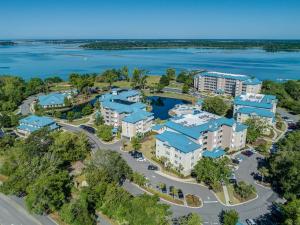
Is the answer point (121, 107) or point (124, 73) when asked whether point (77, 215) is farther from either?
point (124, 73)

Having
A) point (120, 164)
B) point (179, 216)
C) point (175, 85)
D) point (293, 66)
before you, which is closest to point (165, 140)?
point (120, 164)

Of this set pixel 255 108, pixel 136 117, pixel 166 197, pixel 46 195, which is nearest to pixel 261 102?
pixel 255 108

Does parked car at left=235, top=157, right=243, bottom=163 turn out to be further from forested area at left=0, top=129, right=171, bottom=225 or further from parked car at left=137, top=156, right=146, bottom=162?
forested area at left=0, top=129, right=171, bottom=225

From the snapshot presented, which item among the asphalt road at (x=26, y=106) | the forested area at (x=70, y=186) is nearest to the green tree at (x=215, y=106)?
the forested area at (x=70, y=186)

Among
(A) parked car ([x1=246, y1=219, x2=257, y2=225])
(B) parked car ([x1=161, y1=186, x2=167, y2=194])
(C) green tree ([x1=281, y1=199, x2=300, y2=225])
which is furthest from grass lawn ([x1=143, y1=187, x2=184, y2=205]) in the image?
(C) green tree ([x1=281, y1=199, x2=300, y2=225])

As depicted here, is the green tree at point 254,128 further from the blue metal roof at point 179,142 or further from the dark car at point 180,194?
the dark car at point 180,194

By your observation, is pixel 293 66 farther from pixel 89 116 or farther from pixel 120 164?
pixel 120 164
